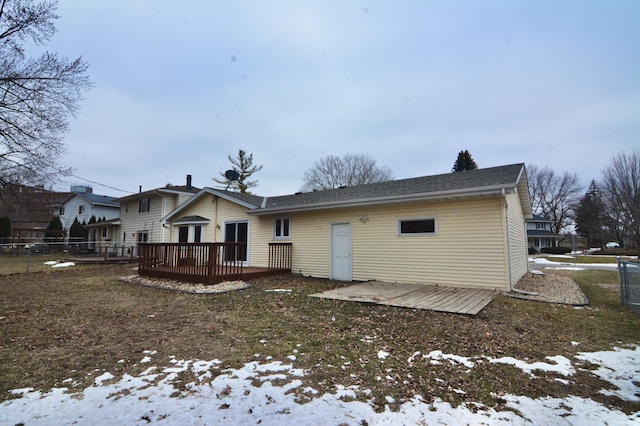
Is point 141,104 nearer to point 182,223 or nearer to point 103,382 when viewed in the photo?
point 182,223

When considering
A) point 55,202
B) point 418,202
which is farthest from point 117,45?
point 55,202

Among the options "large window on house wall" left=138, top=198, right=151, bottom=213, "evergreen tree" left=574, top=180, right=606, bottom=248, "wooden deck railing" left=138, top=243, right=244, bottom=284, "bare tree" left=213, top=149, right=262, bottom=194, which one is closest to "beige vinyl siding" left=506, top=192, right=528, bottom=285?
"wooden deck railing" left=138, top=243, right=244, bottom=284

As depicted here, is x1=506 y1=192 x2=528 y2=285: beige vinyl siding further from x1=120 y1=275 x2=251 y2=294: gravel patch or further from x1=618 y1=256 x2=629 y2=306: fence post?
x1=120 y1=275 x2=251 y2=294: gravel patch

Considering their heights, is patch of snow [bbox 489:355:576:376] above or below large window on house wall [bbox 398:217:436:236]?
below

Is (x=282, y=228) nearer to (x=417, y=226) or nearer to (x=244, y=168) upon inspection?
(x=417, y=226)

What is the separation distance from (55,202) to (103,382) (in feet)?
143

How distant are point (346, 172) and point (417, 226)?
2406cm

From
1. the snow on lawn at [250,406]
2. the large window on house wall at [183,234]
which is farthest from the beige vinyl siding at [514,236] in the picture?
the large window on house wall at [183,234]

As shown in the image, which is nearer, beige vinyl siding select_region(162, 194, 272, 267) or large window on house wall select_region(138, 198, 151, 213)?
beige vinyl siding select_region(162, 194, 272, 267)

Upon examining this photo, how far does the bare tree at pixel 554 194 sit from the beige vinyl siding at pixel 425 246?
139 feet

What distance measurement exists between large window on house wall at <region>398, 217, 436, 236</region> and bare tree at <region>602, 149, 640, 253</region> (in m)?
27.2

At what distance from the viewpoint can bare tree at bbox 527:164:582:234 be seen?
140 feet

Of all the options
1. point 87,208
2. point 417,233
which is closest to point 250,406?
point 417,233

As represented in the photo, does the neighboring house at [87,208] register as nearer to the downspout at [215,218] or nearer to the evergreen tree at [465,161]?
the downspout at [215,218]
